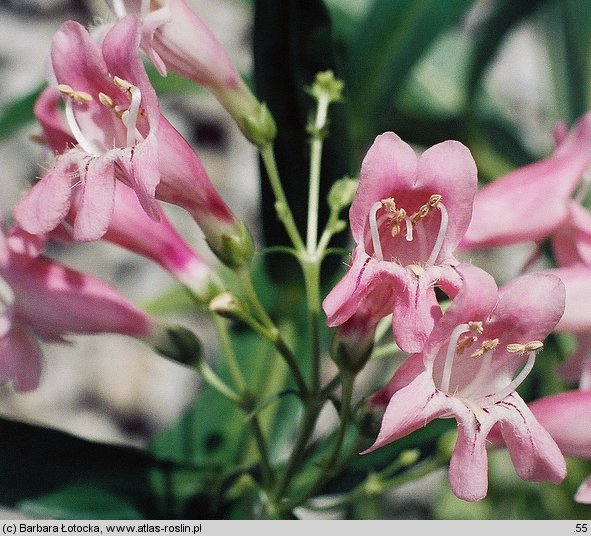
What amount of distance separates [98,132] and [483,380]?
0.72ft

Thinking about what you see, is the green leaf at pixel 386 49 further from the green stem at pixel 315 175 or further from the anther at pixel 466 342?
the anther at pixel 466 342

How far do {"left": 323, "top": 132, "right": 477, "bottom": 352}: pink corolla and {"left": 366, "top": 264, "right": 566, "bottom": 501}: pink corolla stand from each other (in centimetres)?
1

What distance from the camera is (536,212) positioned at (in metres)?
0.50

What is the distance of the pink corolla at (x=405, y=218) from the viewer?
0.34 meters

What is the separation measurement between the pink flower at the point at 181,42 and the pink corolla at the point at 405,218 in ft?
0.38

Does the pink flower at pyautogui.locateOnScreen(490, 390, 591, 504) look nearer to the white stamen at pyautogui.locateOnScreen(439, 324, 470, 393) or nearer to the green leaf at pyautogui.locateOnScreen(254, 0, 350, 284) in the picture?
the white stamen at pyautogui.locateOnScreen(439, 324, 470, 393)

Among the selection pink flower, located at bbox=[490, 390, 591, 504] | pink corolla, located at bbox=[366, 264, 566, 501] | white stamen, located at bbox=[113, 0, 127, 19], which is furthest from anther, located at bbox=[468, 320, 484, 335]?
white stamen, located at bbox=[113, 0, 127, 19]

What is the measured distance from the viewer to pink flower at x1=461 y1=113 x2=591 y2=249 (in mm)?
492

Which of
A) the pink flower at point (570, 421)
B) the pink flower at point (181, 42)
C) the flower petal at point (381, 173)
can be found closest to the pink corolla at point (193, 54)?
the pink flower at point (181, 42)

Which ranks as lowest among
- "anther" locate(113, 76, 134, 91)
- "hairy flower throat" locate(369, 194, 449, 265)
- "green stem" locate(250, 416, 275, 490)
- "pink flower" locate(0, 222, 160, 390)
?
"green stem" locate(250, 416, 275, 490)

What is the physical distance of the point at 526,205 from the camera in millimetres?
495
